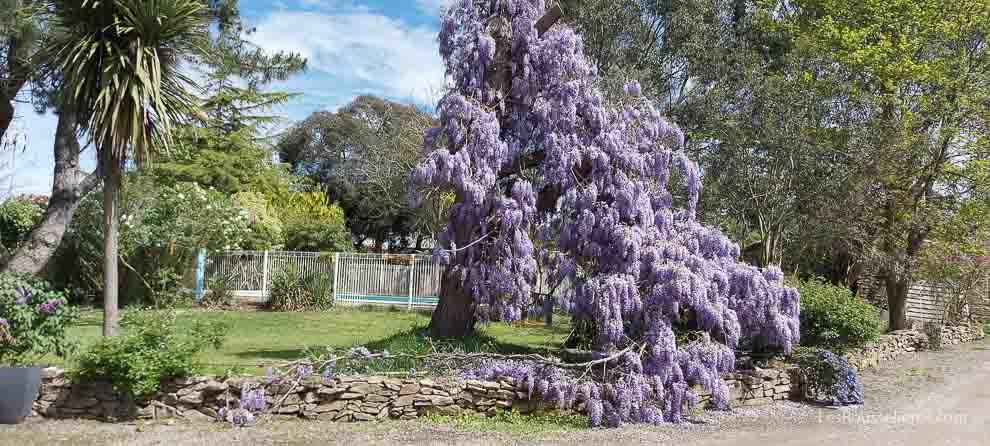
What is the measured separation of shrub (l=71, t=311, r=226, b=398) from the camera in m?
7.05

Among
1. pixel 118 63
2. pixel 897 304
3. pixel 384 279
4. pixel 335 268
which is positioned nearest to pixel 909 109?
pixel 897 304

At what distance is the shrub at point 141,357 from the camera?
705 centimetres

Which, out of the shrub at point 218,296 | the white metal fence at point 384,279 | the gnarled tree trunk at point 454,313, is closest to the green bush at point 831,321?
the gnarled tree trunk at point 454,313

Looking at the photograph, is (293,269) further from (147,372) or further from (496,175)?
(147,372)

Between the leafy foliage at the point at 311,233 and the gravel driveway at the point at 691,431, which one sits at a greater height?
the leafy foliage at the point at 311,233

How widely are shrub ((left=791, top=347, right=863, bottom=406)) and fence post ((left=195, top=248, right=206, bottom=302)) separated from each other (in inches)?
641

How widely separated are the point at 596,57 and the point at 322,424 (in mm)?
13689

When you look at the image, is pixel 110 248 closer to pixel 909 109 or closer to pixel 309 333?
pixel 309 333

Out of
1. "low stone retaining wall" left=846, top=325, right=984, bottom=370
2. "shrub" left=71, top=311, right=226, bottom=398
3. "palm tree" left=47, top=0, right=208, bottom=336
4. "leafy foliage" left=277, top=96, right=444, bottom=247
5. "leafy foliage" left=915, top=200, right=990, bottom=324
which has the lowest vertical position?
"low stone retaining wall" left=846, top=325, right=984, bottom=370

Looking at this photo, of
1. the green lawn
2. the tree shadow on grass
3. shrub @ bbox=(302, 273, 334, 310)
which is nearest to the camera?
the green lawn

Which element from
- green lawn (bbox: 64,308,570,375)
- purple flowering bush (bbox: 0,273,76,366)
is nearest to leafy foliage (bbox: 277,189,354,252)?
green lawn (bbox: 64,308,570,375)

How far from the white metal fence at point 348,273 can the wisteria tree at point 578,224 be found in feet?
31.8

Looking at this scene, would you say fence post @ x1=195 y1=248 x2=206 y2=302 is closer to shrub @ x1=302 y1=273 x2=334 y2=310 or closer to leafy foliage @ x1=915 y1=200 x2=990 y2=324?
shrub @ x1=302 y1=273 x2=334 y2=310

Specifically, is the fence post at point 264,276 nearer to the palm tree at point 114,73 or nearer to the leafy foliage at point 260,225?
the leafy foliage at point 260,225
